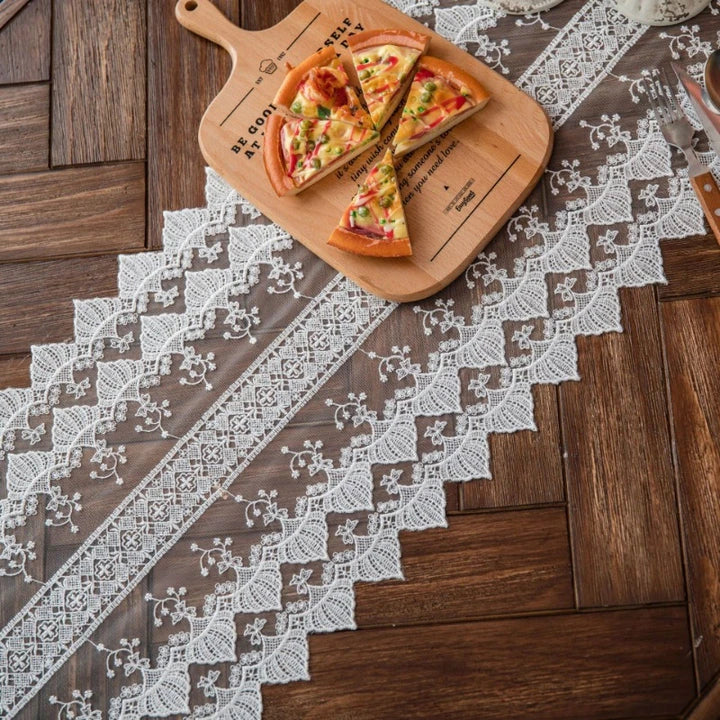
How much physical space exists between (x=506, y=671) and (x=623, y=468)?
0.32 meters

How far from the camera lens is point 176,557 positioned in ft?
3.75

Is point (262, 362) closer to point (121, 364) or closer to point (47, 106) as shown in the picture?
point (121, 364)

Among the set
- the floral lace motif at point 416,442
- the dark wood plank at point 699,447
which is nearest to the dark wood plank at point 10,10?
the floral lace motif at point 416,442

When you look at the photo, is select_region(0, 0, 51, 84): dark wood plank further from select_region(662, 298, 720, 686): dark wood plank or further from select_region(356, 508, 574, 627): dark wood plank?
select_region(662, 298, 720, 686): dark wood plank

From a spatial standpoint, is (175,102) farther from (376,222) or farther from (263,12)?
(376,222)

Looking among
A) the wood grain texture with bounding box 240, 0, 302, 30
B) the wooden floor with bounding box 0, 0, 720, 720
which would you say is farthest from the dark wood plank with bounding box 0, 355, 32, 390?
the wood grain texture with bounding box 240, 0, 302, 30

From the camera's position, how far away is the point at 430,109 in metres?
1.18

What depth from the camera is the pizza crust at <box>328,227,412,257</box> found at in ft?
3.79

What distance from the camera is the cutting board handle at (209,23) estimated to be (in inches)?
50.3

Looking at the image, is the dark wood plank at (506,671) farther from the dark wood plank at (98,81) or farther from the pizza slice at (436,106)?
the dark wood plank at (98,81)

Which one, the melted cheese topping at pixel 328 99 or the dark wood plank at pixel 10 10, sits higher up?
the dark wood plank at pixel 10 10

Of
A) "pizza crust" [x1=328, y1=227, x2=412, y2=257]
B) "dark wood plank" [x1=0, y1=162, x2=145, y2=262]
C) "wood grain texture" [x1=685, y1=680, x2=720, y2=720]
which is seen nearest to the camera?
"wood grain texture" [x1=685, y1=680, x2=720, y2=720]

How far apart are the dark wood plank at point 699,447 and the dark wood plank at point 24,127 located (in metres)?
1.00

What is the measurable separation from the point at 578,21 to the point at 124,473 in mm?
969
